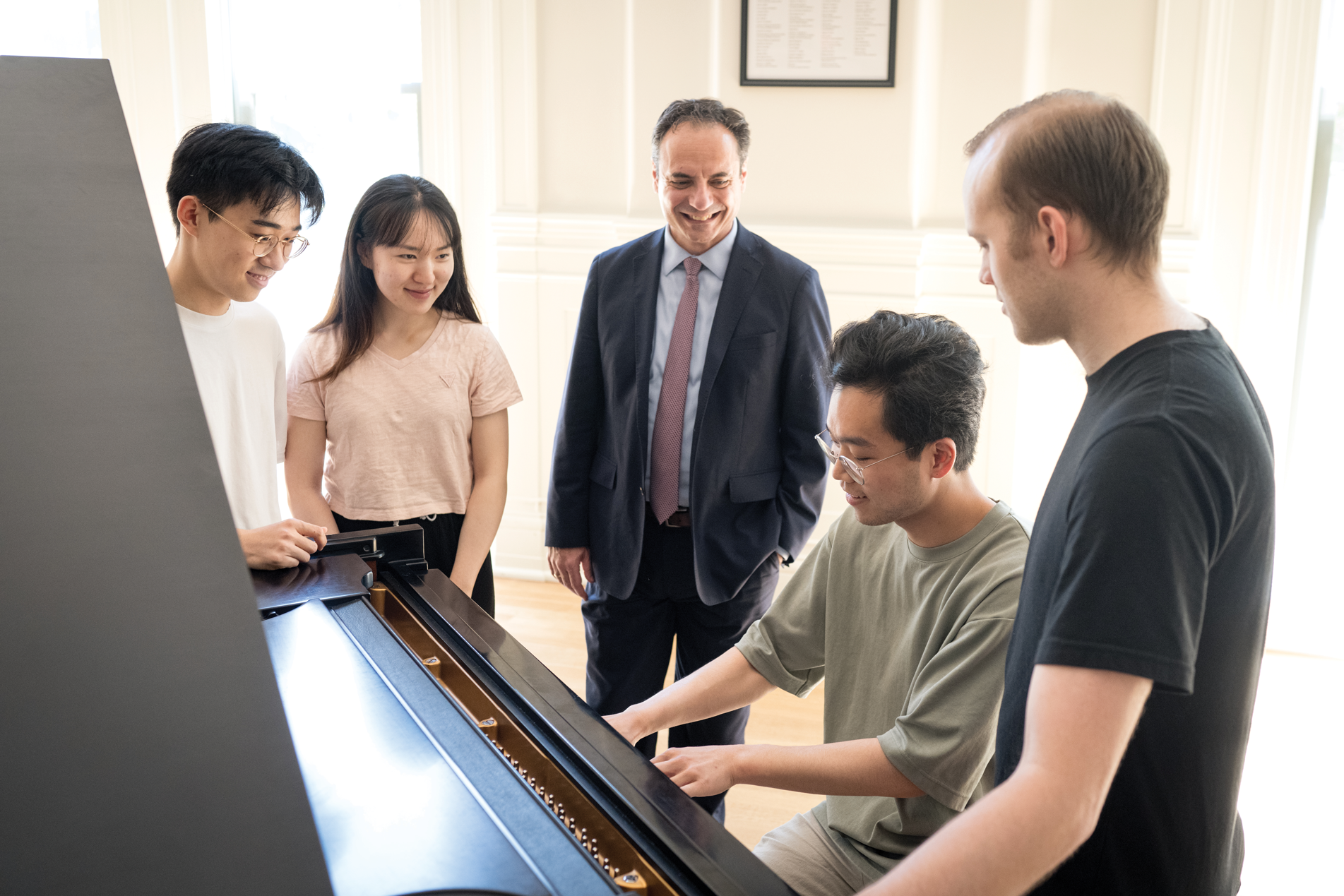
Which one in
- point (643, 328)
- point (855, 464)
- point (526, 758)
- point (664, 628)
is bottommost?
point (664, 628)

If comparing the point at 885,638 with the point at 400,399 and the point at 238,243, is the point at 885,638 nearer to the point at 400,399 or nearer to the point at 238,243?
the point at 400,399

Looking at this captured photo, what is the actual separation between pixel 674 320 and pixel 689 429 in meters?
0.26

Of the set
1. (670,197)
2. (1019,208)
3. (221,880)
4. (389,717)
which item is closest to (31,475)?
(221,880)

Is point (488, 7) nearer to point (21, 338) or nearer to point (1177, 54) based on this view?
point (1177, 54)

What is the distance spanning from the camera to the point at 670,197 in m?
2.18

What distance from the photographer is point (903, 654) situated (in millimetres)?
1413

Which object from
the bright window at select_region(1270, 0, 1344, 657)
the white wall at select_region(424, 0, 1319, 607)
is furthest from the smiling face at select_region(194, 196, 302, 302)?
the bright window at select_region(1270, 0, 1344, 657)

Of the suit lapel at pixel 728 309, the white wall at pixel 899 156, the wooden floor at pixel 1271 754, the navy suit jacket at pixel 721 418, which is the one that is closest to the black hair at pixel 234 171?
the navy suit jacket at pixel 721 418

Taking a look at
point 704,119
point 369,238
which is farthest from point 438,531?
point 704,119

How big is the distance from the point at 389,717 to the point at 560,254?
9.87 ft

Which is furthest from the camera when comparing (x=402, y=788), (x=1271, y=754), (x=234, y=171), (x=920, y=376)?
(x=1271, y=754)

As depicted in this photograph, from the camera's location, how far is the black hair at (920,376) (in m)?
1.40

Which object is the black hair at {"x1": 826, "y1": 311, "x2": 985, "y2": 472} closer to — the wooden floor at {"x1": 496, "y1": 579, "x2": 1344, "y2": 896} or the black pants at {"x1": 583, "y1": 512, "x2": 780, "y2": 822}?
the black pants at {"x1": 583, "y1": 512, "x2": 780, "y2": 822}

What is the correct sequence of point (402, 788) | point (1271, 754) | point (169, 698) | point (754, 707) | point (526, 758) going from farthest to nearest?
point (754, 707)
point (1271, 754)
point (526, 758)
point (402, 788)
point (169, 698)
